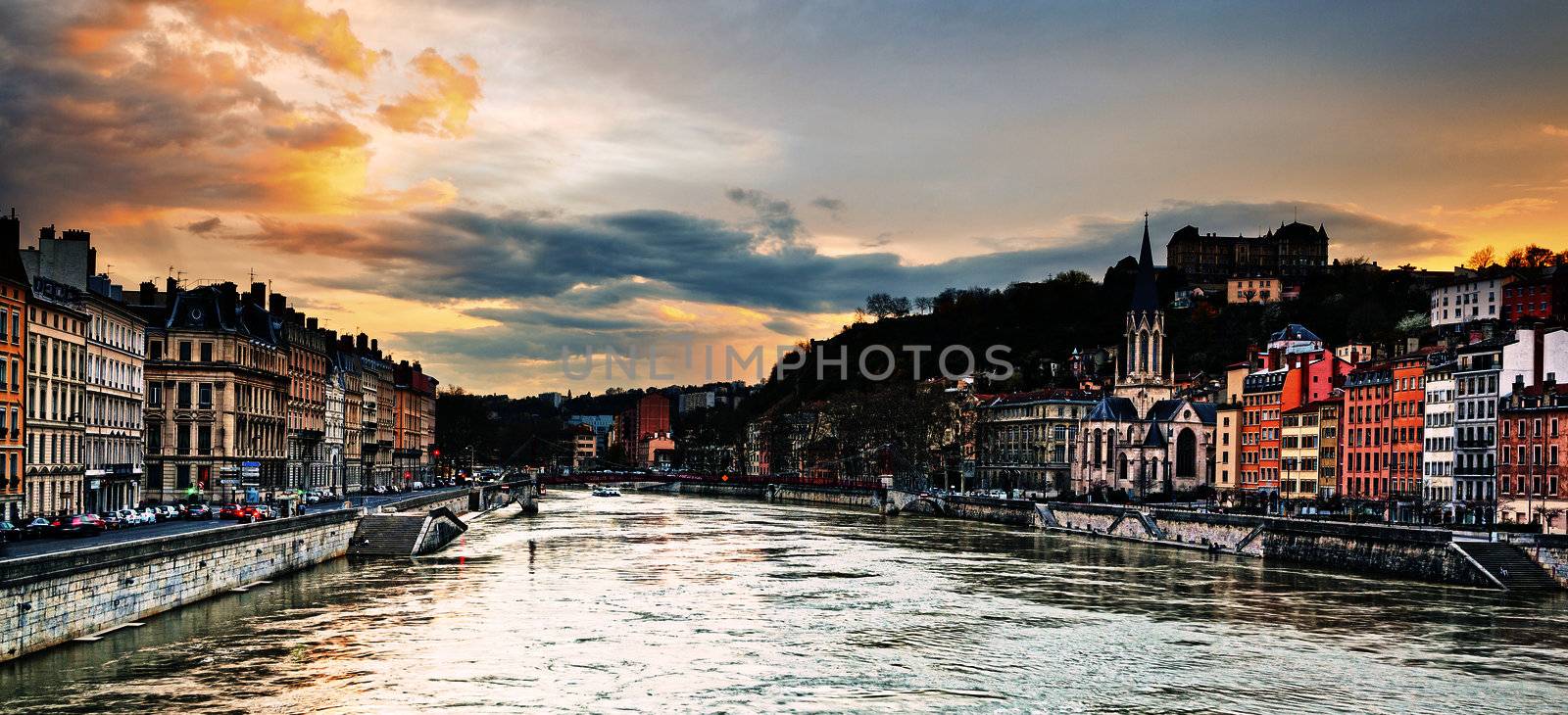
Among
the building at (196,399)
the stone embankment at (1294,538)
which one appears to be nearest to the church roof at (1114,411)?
the stone embankment at (1294,538)

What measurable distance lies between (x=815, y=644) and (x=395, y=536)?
98.5 ft

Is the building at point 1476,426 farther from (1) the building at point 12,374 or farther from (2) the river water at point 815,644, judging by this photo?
(1) the building at point 12,374

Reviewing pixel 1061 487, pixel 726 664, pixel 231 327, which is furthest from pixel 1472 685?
pixel 1061 487

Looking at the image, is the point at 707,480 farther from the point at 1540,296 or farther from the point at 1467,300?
the point at 1540,296

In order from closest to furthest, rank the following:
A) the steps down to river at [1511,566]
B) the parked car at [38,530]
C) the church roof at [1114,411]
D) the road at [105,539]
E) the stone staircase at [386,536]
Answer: the road at [105,539]
the parked car at [38,530]
the steps down to river at [1511,566]
the stone staircase at [386,536]
the church roof at [1114,411]

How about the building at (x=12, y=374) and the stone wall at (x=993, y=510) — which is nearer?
the building at (x=12, y=374)

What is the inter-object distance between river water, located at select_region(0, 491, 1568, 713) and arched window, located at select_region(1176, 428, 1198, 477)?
→ 67.6 meters

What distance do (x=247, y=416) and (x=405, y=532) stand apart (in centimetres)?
1892

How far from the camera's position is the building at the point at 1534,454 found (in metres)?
66.2

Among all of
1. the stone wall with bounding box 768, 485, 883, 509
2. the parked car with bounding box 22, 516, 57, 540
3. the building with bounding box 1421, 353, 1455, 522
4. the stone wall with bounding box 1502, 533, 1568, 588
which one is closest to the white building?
the building with bounding box 1421, 353, 1455, 522

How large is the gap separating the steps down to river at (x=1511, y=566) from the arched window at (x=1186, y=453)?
74.7 meters

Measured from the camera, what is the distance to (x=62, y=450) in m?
56.0

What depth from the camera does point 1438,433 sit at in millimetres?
81688

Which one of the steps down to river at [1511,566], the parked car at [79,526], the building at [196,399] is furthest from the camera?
the building at [196,399]
